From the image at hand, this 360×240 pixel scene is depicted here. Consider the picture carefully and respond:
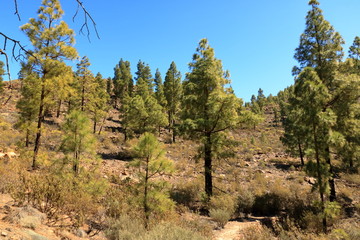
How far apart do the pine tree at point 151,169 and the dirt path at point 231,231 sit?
2.38m

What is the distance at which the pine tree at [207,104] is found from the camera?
11406 mm

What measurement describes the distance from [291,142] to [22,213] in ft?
91.8

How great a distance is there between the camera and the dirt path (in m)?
7.98

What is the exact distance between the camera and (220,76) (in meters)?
12.7

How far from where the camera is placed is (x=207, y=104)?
11.4 meters

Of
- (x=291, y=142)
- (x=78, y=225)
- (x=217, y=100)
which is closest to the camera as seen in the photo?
(x=78, y=225)

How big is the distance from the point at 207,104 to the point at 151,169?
17.1 feet

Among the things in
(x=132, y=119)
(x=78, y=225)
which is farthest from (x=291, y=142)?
(x=78, y=225)

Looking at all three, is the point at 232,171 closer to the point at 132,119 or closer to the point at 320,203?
the point at 320,203

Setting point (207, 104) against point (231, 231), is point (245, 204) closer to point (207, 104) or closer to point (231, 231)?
point (231, 231)

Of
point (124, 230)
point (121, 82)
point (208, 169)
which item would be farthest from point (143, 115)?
point (121, 82)

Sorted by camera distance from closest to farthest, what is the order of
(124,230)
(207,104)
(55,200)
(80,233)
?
1. (80,233)
2. (124,230)
3. (55,200)
4. (207,104)

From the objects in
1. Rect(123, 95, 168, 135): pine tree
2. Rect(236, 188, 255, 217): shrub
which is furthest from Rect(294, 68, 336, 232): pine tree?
Rect(123, 95, 168, 135): pine tree

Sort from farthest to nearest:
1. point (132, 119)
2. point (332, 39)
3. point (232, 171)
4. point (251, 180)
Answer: point (132, 119)
point (232, 171)
point (251, 180)
point (332, 39)
